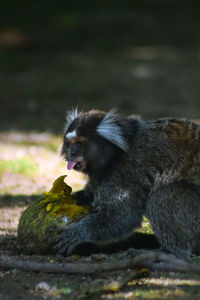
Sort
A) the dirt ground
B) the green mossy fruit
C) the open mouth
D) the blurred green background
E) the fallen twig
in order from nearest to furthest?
the fallen twig < the dirt ground < the green mossy fruit < the open mouth < the blurred green background

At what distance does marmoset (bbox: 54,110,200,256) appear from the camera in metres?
6.97

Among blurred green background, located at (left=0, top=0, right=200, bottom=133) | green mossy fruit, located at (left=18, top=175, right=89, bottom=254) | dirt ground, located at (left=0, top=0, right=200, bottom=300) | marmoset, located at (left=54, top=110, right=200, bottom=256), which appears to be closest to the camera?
dirt ground, located at (left=0, top=0, right=200, bottom=300)

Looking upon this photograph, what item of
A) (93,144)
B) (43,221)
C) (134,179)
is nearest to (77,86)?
(93,144)

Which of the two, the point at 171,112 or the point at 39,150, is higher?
the point at 171,112

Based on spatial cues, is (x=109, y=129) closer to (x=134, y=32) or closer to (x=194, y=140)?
(x=194, y=140)

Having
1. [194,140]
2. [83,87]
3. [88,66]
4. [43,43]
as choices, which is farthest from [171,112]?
[43,43]

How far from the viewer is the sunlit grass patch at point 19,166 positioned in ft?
36.0

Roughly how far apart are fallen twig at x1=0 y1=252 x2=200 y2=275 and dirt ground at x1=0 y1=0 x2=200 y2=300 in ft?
0.38

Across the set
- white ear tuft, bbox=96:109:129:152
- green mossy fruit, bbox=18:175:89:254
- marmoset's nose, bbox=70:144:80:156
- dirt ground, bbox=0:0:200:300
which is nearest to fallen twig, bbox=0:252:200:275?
dirt ground, bbox=0:0:200:300

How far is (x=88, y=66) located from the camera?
2100 cm

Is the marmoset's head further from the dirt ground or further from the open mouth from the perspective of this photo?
the dirt ground

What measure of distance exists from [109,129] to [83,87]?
10.6 meters

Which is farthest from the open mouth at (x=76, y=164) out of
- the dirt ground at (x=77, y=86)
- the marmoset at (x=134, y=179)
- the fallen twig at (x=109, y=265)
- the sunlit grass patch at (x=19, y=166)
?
the sunlit grass patch at (x=19, y=166)

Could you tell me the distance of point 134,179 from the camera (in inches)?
285
